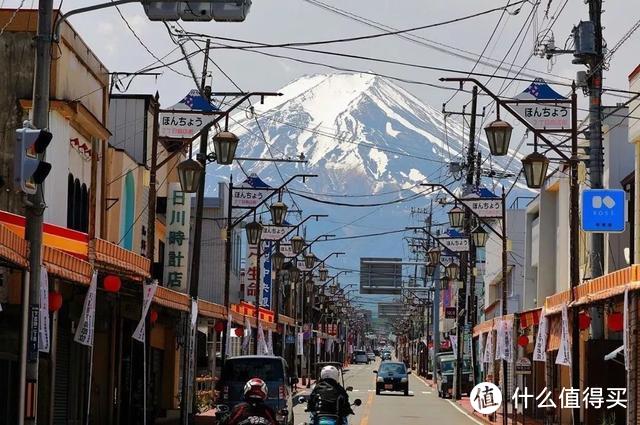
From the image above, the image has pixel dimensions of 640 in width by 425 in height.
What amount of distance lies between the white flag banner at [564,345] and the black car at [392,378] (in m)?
38.6

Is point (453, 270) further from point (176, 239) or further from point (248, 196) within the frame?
point (248, 196)

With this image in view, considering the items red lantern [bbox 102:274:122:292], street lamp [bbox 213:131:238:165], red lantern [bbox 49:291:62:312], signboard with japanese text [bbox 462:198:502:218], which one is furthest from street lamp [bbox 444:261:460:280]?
red lantern [bbox 49:291:62:312]

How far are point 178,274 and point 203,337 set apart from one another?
38.9ft

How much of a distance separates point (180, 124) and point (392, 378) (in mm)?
37978

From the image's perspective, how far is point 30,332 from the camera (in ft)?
58.5

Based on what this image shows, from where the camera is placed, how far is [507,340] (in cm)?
3909

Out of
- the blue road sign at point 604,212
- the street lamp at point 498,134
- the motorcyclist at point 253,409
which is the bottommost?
the motorcyclist at point 253,409

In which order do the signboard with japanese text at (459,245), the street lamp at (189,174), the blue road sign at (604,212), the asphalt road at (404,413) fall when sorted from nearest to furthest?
the street lamp at (189,174) < the blue road sign at (604,212) < the asphalt road at (404,413) < the signboard with japanese text at (459,245)

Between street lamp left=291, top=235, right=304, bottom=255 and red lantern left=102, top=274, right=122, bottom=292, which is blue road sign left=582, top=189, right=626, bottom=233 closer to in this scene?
red lantern left=102, top=274, right=122, bottom=292

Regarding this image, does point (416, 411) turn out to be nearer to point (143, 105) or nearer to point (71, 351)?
point (143, 105)

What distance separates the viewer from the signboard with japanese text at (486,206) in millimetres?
41750

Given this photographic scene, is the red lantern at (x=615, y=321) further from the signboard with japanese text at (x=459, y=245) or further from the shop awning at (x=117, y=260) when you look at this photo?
the signboard with japanese text at (x=459, y=245)

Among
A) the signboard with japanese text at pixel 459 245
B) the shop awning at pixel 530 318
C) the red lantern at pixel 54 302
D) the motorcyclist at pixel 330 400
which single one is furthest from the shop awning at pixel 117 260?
the signboard with japanese text at pixel 459 245

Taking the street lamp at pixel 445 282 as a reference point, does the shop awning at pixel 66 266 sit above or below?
below
